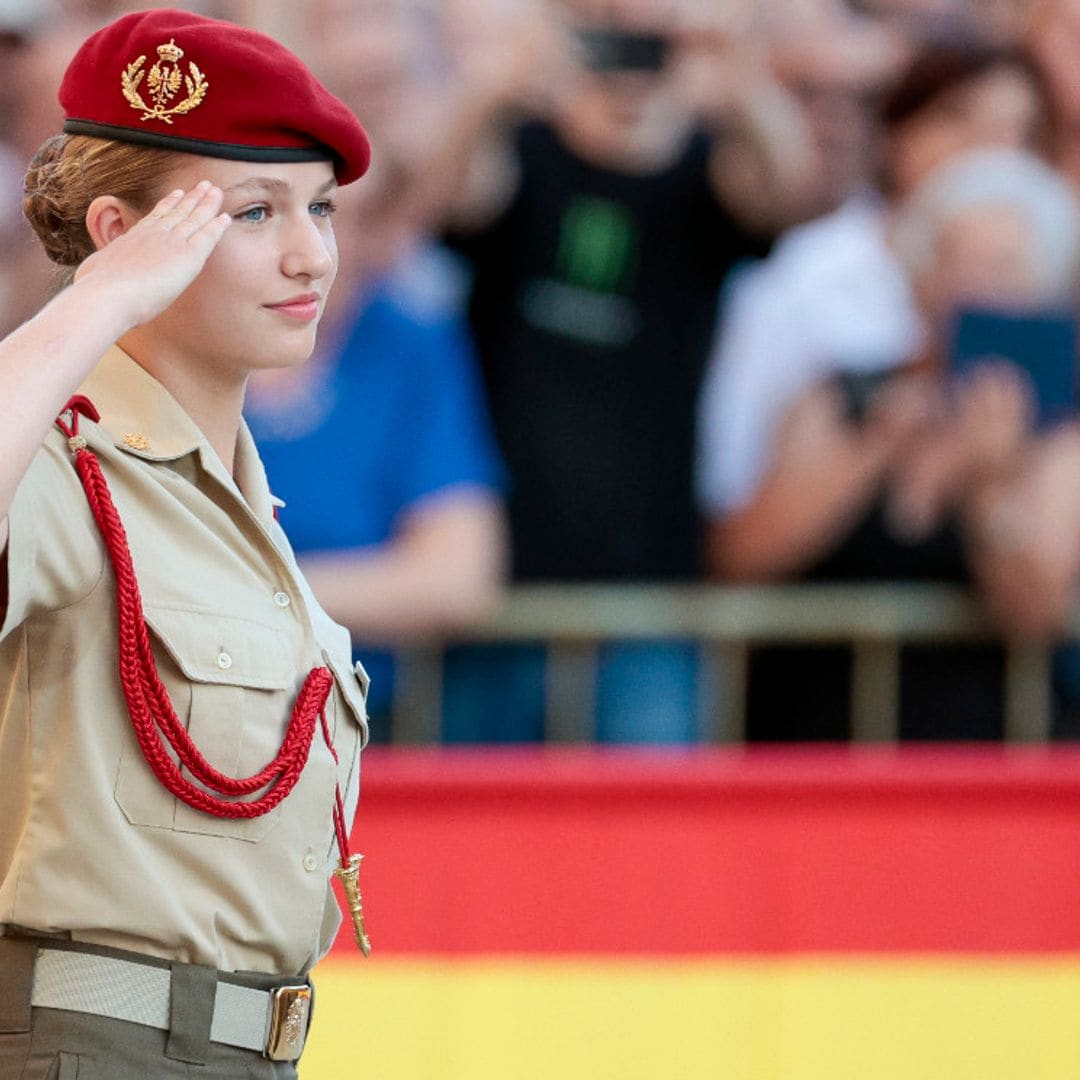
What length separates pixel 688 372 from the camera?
4.78 metres

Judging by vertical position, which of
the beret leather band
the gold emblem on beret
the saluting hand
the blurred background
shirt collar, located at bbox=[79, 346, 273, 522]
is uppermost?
the blurred background

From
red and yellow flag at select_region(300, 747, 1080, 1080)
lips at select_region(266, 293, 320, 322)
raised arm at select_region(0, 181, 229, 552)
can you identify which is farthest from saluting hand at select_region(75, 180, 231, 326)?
red and yellow flag at select_region(300, 747, 1080, 1080)

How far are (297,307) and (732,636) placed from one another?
2717 millimetres

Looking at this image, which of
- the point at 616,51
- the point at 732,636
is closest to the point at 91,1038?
the point at 732,636

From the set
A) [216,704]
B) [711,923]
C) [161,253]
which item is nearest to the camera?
[161,253]

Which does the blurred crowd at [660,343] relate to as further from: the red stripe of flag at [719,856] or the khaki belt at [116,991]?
the khaki belt at [116,991]

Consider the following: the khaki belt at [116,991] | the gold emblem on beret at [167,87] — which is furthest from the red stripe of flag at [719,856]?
the gold emblem on beret at [167,87]

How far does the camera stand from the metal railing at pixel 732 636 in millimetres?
4574

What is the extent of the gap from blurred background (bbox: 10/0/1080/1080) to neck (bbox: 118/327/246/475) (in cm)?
228

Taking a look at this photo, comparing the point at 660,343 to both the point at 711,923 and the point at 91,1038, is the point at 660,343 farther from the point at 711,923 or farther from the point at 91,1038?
the point at 91,1038

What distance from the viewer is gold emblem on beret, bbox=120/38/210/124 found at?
6.59ft

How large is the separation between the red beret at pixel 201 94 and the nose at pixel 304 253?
0.07 metres

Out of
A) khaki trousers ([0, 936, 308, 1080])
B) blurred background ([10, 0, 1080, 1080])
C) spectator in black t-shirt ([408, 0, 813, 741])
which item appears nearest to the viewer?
khaki trousers ([0, 936, 308, 1080])

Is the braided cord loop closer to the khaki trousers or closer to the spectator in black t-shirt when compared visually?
the khaki trousers
